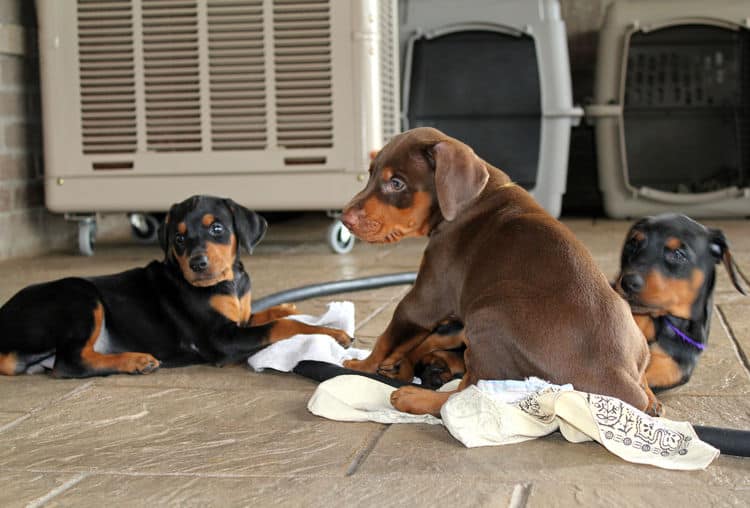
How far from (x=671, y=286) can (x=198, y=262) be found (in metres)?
1.26

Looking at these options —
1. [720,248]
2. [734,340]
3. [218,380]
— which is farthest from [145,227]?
[720,248]

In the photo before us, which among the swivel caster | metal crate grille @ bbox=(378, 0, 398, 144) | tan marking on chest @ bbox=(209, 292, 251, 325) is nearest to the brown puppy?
tan marking on chest @ bbox=(209, 292, 251, 325)

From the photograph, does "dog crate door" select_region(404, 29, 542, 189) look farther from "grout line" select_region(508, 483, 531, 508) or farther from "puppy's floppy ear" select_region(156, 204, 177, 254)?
"grout line" select_region(508, 483, 531, 508)

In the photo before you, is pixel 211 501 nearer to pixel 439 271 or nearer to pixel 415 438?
pixel 415 438

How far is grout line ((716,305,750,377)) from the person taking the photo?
2696 millimetres

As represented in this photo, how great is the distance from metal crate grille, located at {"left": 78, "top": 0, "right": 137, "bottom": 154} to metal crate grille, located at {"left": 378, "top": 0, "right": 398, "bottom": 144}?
1295 millimetres

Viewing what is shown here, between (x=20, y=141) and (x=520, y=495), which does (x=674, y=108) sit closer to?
(x=20, y=141)

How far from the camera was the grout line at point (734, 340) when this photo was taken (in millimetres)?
2696

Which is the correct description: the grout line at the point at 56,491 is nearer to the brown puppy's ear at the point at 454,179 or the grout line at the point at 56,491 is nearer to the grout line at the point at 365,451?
the grout line at the point at 365,451

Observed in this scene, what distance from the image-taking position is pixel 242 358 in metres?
2.80

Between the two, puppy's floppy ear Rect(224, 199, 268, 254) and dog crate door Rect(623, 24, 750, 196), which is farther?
dog crate door Rect(623, 24, 750, 196)

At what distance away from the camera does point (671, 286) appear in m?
2.33

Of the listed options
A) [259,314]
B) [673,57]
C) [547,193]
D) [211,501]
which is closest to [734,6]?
[673,57]

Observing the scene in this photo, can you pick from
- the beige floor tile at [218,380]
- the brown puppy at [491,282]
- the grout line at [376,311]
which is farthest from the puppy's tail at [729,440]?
the grout line at [376,311]
